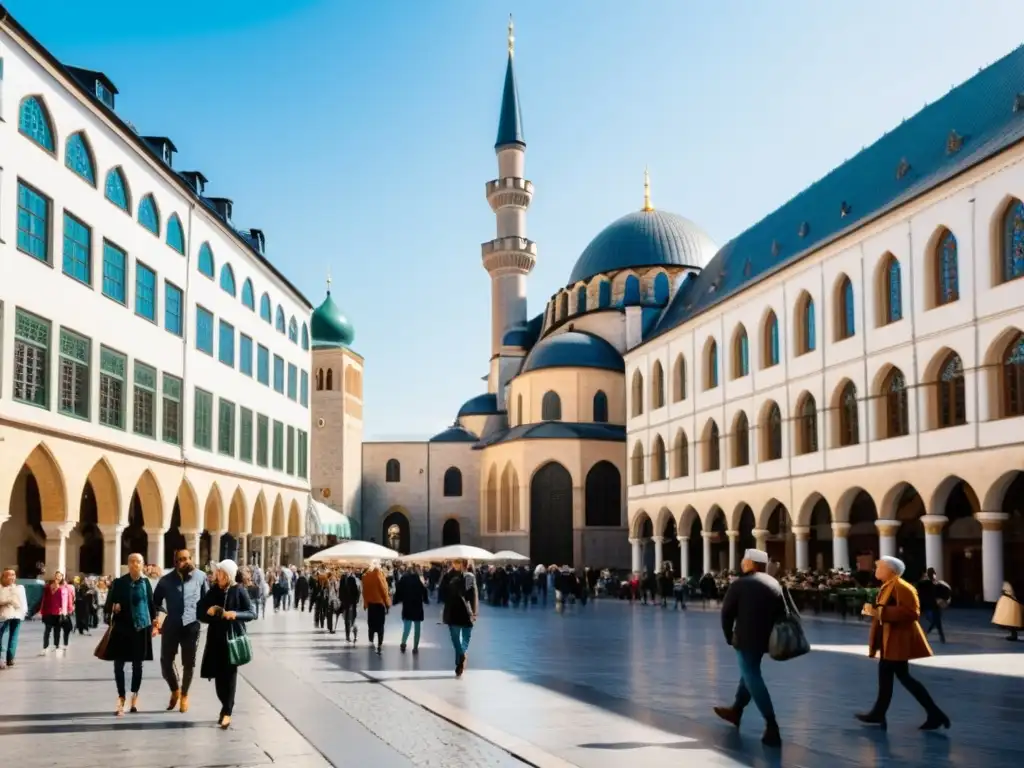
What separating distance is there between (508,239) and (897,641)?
67.6 m

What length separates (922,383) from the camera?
33625 mm

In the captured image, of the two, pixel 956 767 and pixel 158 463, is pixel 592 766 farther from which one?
pixel 158 463

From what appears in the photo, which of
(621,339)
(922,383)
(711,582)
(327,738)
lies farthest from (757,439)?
(327,738)

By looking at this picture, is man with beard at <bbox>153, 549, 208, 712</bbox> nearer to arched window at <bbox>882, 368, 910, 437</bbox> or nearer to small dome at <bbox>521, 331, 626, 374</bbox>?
arched window at <bbox>882, 368, 910, 437</bbox>

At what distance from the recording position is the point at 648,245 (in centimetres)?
7088

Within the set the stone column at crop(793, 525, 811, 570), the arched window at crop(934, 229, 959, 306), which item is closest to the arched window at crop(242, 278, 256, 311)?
the stone column at crop(793, 525, 811, 570)

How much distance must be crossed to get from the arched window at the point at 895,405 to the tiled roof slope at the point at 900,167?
15.6 ft

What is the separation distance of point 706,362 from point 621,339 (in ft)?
63.1

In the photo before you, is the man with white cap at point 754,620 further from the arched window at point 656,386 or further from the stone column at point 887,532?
the arched window at point 656,386

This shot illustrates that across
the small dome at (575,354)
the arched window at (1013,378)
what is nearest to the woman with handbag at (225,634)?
the arched window at (1013,378)

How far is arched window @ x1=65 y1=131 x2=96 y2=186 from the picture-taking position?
95.2 feet

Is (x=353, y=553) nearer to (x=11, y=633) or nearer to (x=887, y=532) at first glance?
(x=887, y=532)

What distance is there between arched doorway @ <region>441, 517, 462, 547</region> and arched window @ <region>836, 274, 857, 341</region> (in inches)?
1708

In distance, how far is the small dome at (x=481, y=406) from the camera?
265 ft
